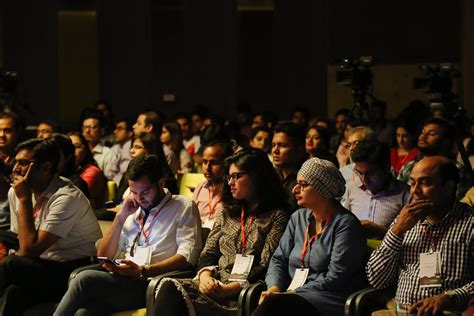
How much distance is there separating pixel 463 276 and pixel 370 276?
422 millimetres

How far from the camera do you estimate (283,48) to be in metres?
14.2

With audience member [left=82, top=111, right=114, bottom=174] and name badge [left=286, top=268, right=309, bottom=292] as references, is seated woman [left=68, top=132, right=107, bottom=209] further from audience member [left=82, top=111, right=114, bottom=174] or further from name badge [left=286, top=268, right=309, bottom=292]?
name badge [left=286, top=268, right=309, bottom=292]

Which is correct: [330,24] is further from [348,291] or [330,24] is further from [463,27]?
[348,291]

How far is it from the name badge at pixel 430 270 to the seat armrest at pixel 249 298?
0.85 meters

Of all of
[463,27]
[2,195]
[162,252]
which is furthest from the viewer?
[463,27]

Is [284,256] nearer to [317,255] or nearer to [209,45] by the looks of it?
[317,255]

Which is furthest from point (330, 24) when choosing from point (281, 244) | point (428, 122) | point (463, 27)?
point (281, 244)

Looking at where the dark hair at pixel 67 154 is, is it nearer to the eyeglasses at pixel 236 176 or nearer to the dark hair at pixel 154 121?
the eyeglasses at pixel 236 176

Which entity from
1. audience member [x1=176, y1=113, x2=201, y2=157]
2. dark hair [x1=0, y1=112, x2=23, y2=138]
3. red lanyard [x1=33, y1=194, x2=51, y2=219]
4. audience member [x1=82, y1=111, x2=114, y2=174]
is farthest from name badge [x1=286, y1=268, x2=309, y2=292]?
audience member [x1=176, y1=113, x2=201, y2=157]

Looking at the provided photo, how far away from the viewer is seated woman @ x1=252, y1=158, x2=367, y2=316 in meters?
4.34

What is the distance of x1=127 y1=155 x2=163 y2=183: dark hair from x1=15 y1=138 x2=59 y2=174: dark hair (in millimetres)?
547

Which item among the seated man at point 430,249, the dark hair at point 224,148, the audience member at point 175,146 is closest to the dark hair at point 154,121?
Answer: the audience member at point 175,146

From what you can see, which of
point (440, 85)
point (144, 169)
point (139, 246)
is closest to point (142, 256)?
point (139, 246)

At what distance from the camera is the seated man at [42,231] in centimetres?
508
